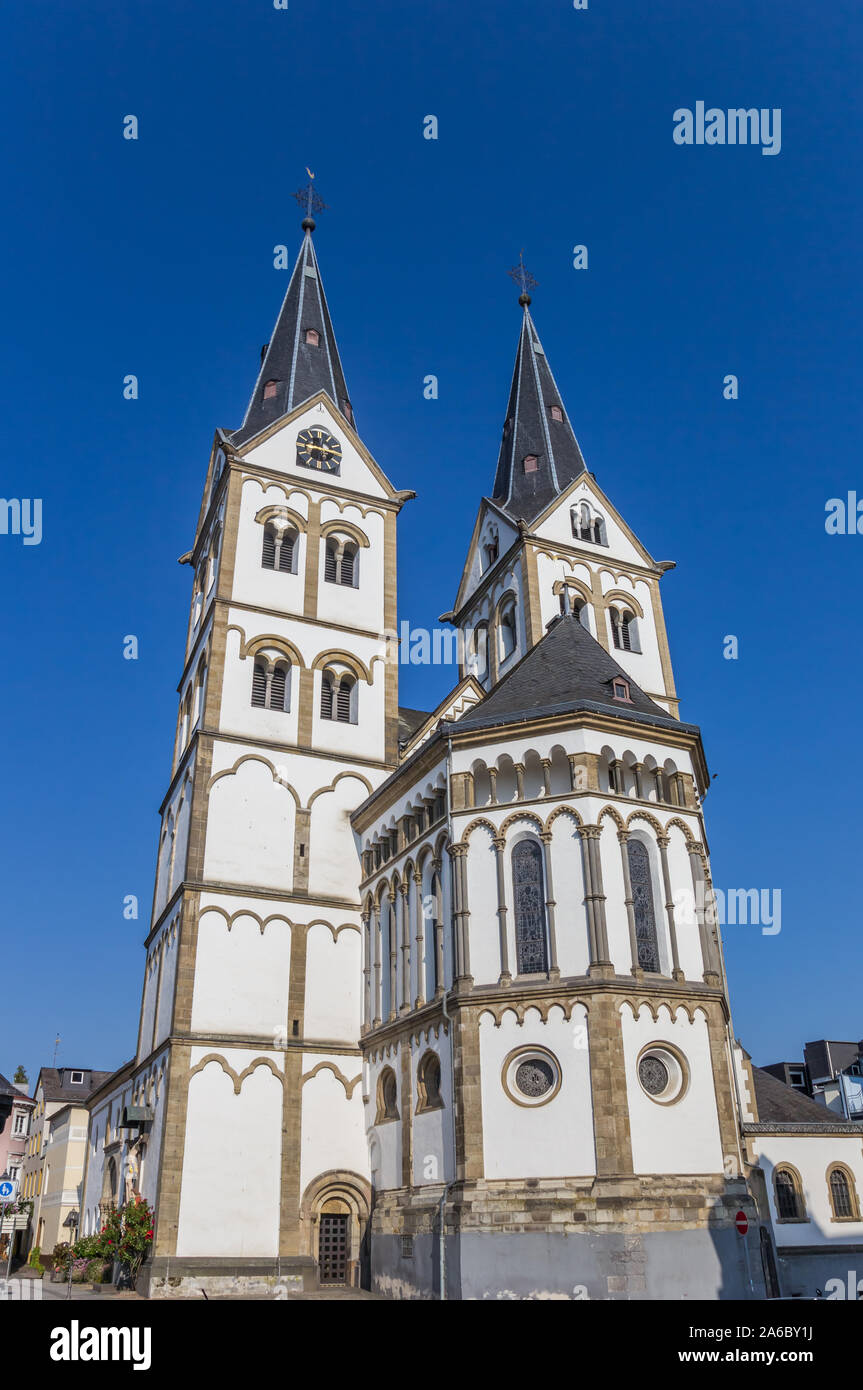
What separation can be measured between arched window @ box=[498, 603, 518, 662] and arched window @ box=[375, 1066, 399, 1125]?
58.2 ft

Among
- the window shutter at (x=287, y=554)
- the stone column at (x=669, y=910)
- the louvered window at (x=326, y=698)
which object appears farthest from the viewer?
the window shutter at (x=287, y=554)

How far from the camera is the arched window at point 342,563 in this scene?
36.3 meters

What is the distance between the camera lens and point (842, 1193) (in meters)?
32.3

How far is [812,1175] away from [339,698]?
20.8m

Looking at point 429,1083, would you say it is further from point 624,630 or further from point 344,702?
point 624,630

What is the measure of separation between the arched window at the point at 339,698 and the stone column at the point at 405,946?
25.3ft

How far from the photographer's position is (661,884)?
23.2m

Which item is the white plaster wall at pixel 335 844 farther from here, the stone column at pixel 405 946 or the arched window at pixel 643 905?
the arched window at pixel 643 905

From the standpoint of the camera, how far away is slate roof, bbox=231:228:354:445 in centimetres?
4000

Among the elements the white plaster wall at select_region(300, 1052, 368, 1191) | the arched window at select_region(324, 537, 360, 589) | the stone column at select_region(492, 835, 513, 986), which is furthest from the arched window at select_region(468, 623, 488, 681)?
the stone column at select_region(492, 835, 513, 986)

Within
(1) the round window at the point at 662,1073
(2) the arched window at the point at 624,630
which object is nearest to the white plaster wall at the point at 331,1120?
(1) the round window at the point at 662,1073

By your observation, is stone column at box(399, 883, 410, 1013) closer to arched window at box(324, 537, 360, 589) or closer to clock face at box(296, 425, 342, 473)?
arched window at box(324, 537, 360, 589)

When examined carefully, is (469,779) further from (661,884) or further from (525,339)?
(525,339)
